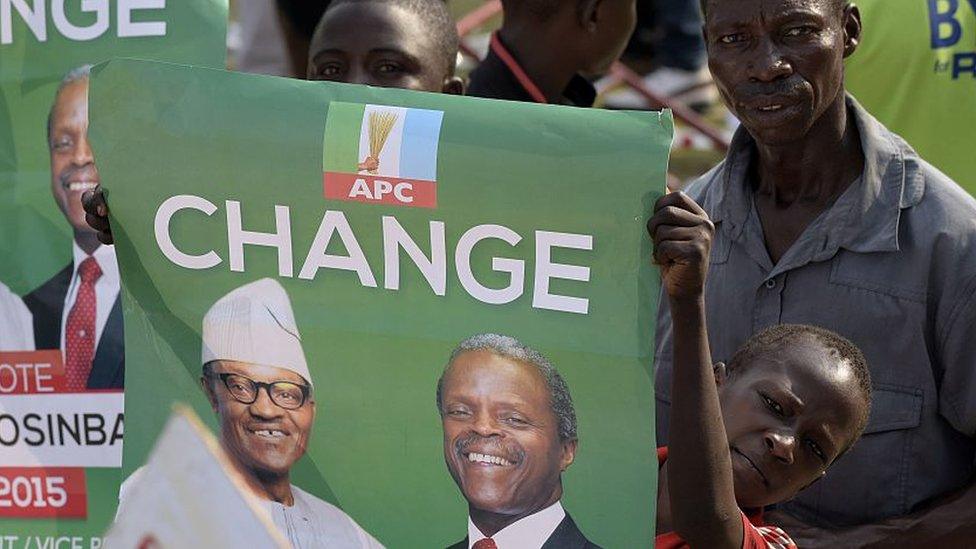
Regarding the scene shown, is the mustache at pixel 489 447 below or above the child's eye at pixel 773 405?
below

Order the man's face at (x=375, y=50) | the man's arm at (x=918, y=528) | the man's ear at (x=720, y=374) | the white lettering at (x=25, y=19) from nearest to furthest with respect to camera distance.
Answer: the man's ear at (x=720, y=374), the man's arm at (x=918, y=528), the white lettering at (x=25, y=19), the man's face at (x=375, y=50)

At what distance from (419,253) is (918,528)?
117 centimetres

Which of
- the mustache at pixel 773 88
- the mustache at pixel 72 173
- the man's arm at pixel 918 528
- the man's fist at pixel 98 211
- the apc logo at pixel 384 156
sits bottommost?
the man's arm at pixel 918 528

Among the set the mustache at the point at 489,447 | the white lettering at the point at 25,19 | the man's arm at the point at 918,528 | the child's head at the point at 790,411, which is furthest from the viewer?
the white lettering at the point at 25,19

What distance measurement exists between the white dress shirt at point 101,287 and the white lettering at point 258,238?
2.86ft

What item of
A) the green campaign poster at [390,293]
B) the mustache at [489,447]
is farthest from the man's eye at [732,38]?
the mustache at [489,447]

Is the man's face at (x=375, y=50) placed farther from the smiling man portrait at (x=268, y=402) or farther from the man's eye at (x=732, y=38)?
the smiling man portrait at (x=268, y=402)

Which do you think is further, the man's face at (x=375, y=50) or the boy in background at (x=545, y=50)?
the boy in background at (x=545, y=50)

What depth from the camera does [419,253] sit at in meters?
2.29

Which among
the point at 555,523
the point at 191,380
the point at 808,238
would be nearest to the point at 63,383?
the point at 191,380

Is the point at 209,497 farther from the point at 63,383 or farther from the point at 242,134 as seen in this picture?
the point at 63,383

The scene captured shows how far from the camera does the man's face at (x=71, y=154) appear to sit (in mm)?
3146

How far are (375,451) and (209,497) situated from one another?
0.26 meters

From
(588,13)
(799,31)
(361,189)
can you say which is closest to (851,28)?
(799,31)
